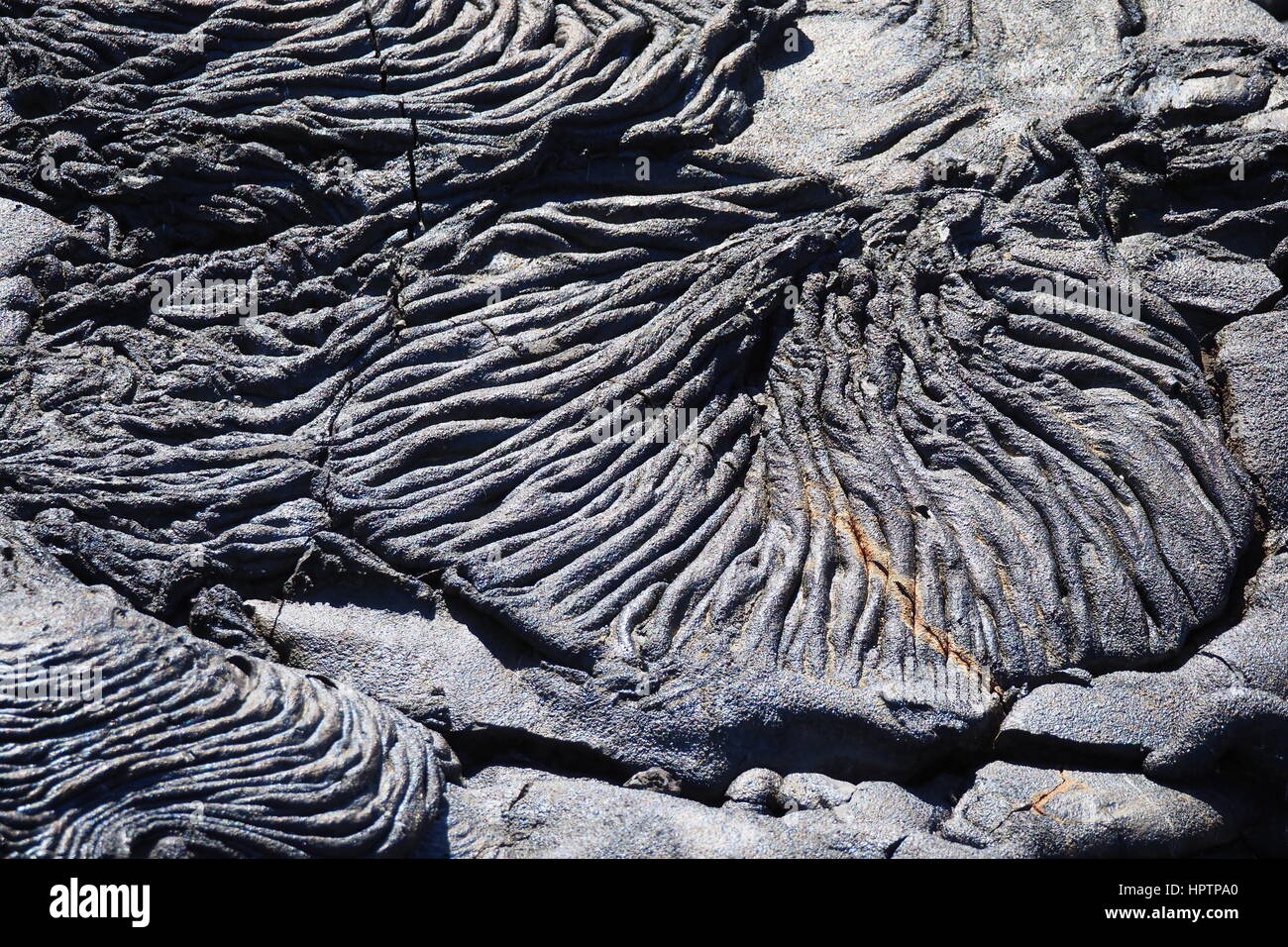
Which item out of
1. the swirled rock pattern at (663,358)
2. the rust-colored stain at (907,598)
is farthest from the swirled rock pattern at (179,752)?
the rust-colored stain at (907,598)

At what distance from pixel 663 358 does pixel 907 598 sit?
1.01 m

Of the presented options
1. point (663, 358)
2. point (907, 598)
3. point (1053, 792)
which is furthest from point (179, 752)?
point (1053, 792)

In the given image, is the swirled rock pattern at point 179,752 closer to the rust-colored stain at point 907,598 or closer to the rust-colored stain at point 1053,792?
the rust-colored stain at point 907,598

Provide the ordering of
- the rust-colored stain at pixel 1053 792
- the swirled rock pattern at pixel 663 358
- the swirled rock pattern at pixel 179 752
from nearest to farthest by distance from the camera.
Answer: the swirled rock pattern at pixel 179 752
the rust-colored stain at pixel 1053 792
the swirled rock pattern at pixel 663 358

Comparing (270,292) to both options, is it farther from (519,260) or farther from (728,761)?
(728,761)

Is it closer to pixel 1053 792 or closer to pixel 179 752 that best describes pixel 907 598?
pixel 1053 792

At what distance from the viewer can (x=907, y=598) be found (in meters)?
3.30

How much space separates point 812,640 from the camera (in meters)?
3.22

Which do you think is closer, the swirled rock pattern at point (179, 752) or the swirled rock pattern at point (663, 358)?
the swirled rock pattern at point (179, 752)

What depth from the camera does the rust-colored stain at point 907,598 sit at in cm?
321

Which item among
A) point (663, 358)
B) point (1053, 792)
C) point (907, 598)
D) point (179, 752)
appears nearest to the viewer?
point (179, 752)

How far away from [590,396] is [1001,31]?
7.01 feet

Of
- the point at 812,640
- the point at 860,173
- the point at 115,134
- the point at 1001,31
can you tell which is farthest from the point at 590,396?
the point at 1001,31
